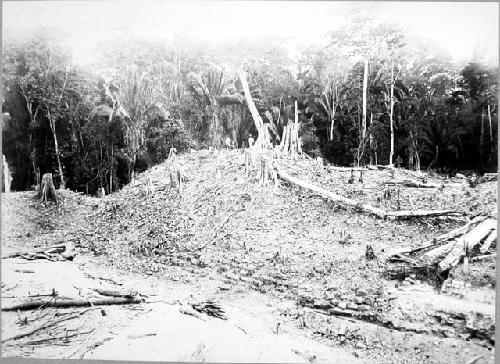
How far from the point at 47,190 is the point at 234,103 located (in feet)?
7.04

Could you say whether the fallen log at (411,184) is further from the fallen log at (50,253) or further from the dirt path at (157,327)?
the fallen log at (50,253)

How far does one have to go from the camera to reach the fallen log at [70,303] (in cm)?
396

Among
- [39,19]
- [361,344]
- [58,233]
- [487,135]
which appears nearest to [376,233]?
[361,344]

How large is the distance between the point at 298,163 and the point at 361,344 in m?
1.76

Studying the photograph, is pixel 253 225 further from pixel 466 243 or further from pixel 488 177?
pixel 488 177

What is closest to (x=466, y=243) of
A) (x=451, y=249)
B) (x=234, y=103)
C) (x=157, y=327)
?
(x=451, y=249)

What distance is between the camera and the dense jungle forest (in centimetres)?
390

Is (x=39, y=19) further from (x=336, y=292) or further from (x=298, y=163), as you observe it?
(x=336, y=292)

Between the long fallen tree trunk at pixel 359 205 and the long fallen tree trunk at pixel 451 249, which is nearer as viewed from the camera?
the long fallen tree trunk at pixel 451 249

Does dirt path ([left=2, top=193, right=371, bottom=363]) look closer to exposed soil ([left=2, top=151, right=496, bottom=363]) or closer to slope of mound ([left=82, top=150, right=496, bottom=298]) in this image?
exposed soil ([left=2, top=151, right=496, bottom=363])

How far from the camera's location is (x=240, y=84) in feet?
13.8

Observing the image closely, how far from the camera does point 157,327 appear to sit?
3814 millimetres

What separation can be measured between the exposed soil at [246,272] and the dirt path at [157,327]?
1cm

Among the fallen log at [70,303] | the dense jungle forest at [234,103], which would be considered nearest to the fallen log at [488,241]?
the dense jungle forest at [234,103]
